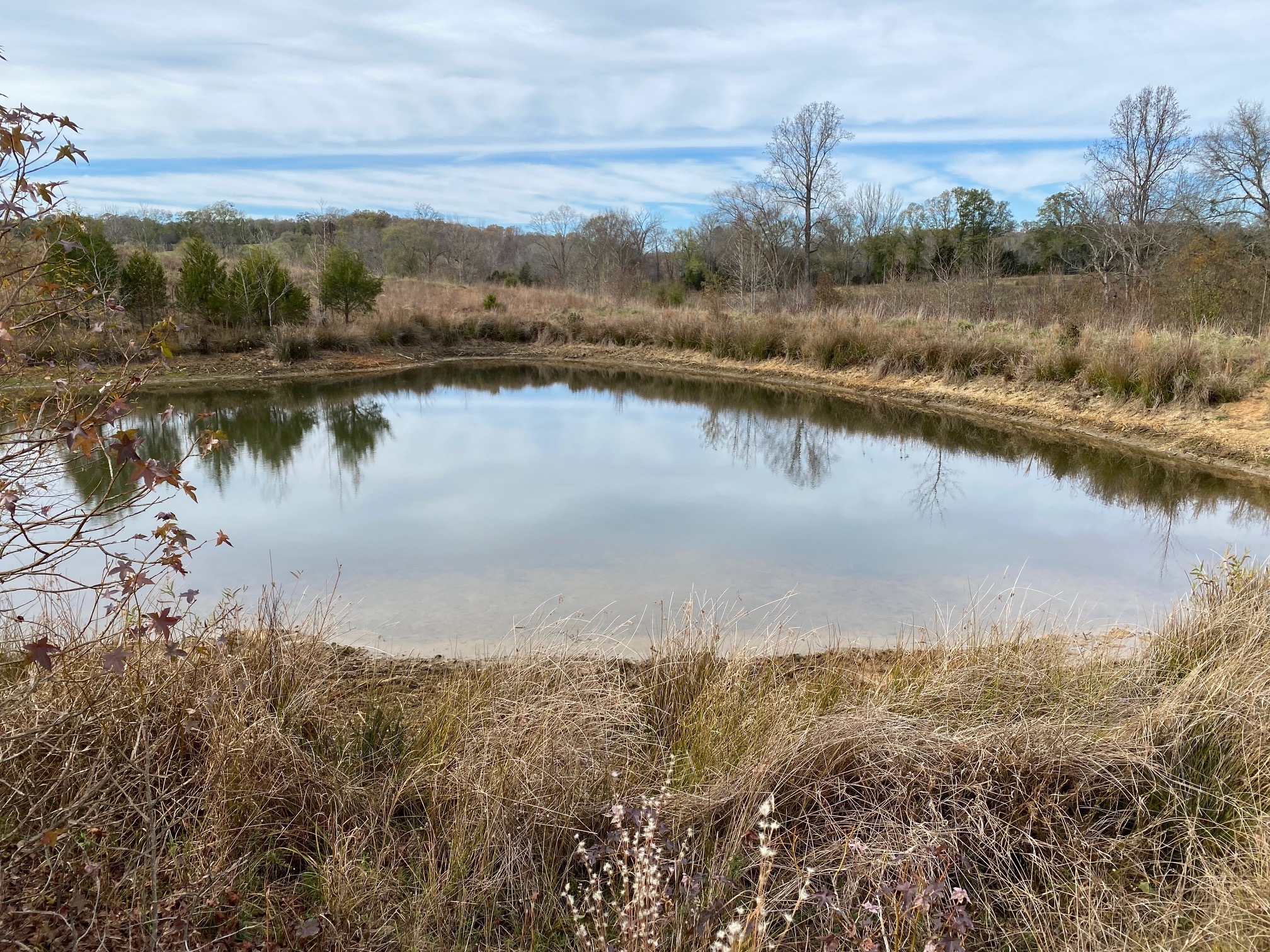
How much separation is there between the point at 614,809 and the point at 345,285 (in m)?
19.1

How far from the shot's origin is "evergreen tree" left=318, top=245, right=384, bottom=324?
19047 millimetres

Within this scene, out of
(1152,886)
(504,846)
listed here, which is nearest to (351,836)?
(504,846)

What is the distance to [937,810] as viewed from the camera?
2418 millimetres

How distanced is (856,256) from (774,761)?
35492 mm

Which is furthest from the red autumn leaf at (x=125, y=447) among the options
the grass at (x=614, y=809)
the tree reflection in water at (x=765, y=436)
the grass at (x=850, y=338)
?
the tree reflection in water at (x=765, y=436)

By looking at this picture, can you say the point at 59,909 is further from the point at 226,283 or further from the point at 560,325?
the point at 560,325

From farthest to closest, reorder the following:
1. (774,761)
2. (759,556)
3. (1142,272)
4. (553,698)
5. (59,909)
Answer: (1142,272) → (759,556) → (553,698) → (774,761) → (59,909)

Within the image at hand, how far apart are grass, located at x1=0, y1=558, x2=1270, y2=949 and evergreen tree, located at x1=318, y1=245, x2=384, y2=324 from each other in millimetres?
17610

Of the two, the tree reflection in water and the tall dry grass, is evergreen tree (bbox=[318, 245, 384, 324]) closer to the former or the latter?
the tall dry grass

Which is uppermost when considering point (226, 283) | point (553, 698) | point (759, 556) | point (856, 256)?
point (856, 256)

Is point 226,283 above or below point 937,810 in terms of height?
above

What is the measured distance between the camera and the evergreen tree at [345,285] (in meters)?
19.0

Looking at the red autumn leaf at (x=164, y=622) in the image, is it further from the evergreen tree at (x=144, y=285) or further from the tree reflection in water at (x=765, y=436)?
the evergreen tree at (x=144, y=285)

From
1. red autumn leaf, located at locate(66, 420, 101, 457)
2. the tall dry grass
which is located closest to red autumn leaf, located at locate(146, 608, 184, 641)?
red autumn leaf, located at locate(66, 420, 101, 457)
